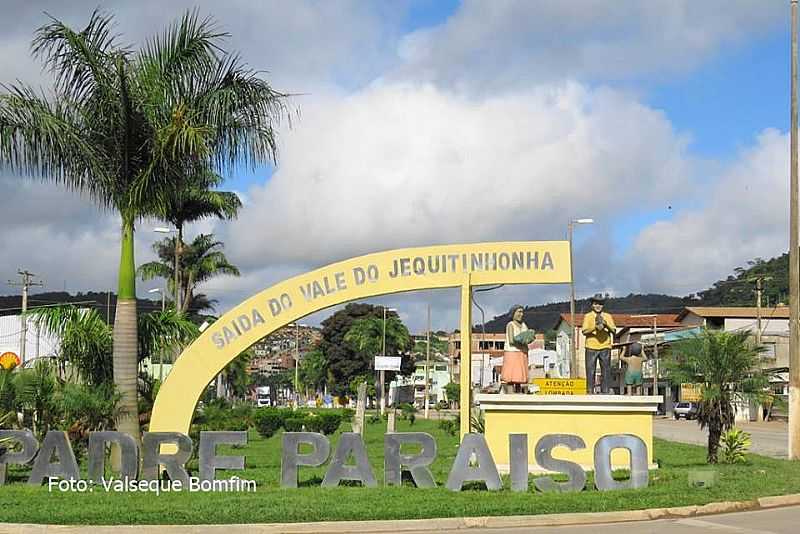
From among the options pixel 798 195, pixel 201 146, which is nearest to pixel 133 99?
pixel 201 146

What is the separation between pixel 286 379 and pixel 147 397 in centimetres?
13326

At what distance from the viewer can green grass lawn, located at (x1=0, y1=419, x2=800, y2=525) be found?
39.7ft

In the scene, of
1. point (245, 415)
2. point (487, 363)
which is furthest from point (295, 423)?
point (487, 363)

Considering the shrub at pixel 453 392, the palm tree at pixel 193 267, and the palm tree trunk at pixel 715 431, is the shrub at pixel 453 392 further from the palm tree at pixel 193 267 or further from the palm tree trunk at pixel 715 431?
the palm tree trunk at pixel 715 431

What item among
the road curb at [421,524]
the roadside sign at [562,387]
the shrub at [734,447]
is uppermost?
the roadside sign at [562,387]

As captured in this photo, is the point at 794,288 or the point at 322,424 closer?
the point at 794,288

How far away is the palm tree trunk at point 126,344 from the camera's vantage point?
17031mm

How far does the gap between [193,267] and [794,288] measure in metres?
28.7

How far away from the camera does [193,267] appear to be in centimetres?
4503

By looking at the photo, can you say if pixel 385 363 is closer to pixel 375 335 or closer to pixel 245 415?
pixel 375 335

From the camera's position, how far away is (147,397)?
2056 cm

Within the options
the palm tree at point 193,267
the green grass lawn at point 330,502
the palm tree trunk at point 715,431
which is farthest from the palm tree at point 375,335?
the green grass lawn at point 330,502

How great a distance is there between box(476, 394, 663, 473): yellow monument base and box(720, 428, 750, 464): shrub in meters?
2.70

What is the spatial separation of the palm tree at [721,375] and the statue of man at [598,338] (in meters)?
2.11
